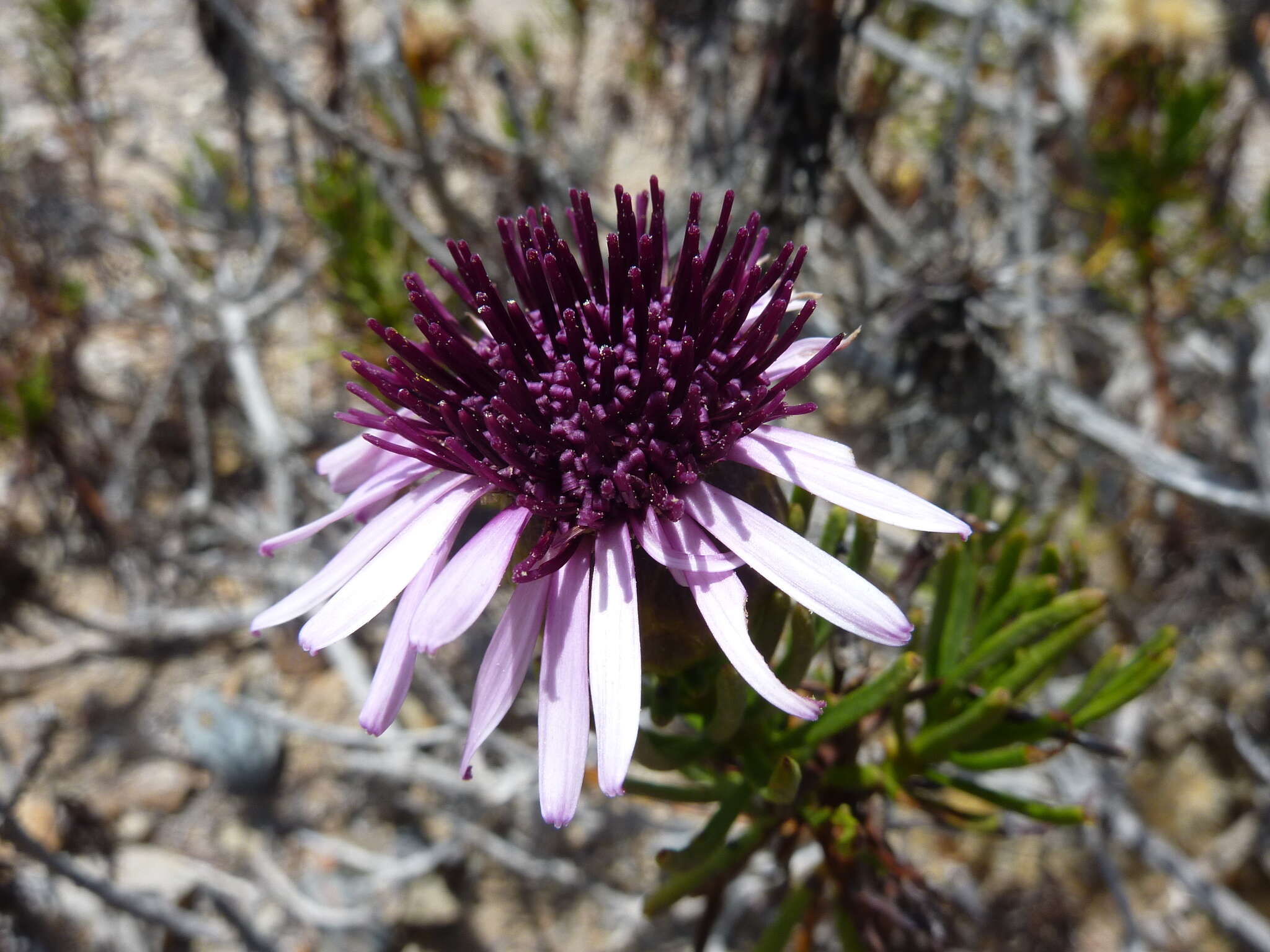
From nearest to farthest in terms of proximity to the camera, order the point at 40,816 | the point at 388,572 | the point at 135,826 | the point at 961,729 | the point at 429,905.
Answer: the point at 388,572, the point at 961,729, the point at 429,905, the point at 40,816, the point at 135,826

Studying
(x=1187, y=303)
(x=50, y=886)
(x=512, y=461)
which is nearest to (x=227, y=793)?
(x=50, y=886)

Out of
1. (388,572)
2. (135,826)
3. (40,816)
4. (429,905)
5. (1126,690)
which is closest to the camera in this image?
(388,572)

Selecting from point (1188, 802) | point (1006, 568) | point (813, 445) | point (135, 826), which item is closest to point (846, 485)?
point (813, 445)

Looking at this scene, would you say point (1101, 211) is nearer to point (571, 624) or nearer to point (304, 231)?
point (571, 624)

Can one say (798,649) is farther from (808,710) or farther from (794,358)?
(794,358)

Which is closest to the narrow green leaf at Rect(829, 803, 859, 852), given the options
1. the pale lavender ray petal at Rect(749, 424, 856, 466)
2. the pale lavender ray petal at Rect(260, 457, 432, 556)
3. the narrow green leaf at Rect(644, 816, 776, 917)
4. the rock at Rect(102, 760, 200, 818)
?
the narrow green leaf at Rect(644, 816, 776, 917)

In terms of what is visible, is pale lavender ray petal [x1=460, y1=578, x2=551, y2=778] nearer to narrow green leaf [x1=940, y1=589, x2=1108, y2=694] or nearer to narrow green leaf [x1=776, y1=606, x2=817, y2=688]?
narrow green leaf [x1=776, y1=606, x2=817, y2=688]
